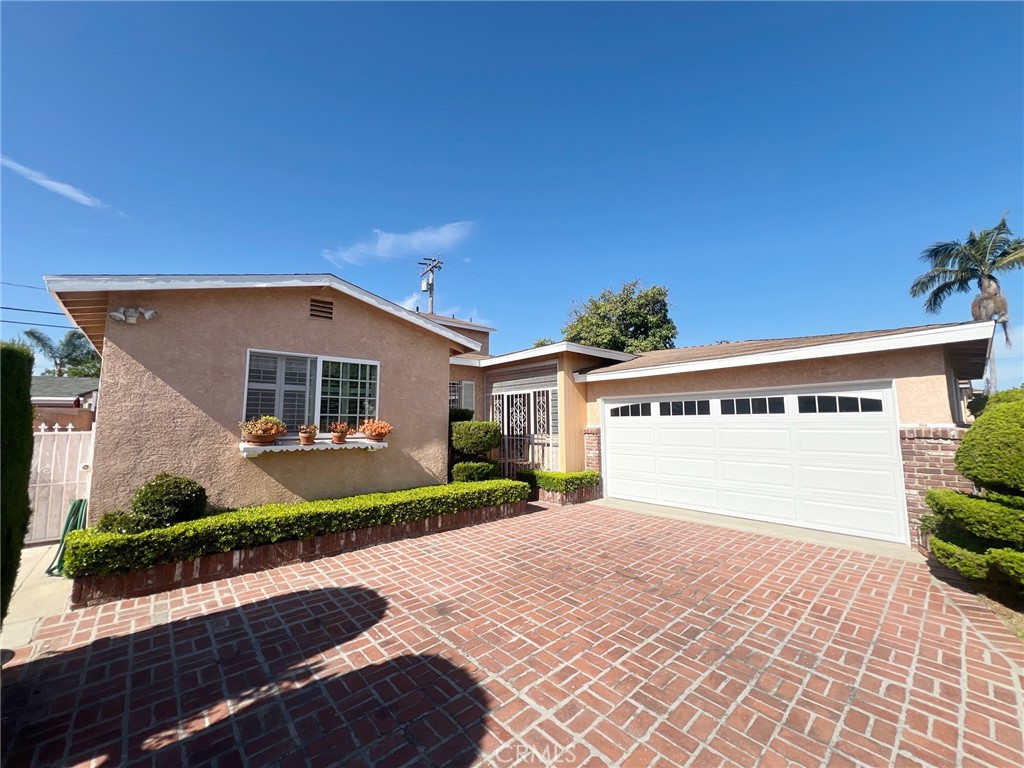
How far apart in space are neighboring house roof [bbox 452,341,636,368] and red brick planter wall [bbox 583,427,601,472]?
7.09ft

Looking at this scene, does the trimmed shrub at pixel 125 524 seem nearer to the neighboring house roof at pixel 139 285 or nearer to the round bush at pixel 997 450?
the neighboring house roof at pixel 139 285

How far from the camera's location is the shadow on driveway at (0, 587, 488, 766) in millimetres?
2408

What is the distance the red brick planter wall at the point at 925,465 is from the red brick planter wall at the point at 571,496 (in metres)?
5.86

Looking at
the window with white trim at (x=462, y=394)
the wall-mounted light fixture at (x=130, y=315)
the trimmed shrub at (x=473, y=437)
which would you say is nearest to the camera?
the wall-mounted light fixture at (x=130, y=315)

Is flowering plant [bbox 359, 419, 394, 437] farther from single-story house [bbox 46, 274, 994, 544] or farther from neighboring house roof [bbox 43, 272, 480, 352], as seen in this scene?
neighboring house roof [bbox 43, 272, 480, 352]

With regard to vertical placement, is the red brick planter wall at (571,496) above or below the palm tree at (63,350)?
below

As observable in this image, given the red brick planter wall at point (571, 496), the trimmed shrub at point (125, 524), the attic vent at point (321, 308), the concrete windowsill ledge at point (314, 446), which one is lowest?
the red brick planter wall at point (571, 496)

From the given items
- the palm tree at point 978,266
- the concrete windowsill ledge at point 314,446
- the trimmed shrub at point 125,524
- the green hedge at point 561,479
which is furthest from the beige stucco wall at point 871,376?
the palm tree at point 978,266

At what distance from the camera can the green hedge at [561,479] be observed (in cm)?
964

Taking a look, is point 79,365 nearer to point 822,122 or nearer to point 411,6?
point 411,6

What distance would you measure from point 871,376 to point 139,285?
463 inches

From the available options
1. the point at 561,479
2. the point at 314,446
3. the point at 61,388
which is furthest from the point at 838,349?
the point at 61,388

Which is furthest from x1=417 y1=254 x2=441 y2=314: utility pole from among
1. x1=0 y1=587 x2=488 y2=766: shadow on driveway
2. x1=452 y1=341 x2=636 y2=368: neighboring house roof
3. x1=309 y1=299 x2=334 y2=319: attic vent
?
x1=0 y1=587 x2=488 y2=766: shadow on driveway

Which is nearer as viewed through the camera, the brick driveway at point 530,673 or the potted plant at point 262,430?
the brick driveway at point 530,673
